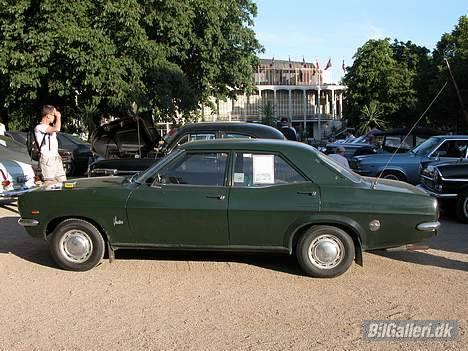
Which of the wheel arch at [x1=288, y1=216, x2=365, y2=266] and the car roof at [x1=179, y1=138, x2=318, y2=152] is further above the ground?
the car roof at [x1=179, y1=138, x2=318, y2=152]

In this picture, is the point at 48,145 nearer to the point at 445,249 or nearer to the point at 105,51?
the point at 445,249

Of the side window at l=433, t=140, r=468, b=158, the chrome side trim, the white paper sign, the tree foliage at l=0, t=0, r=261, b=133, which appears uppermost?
the tree foliage at l=0, t=0, r=261, b=133

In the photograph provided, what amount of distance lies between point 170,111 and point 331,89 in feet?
234

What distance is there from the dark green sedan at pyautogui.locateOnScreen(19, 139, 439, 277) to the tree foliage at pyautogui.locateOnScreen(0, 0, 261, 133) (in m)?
13.1

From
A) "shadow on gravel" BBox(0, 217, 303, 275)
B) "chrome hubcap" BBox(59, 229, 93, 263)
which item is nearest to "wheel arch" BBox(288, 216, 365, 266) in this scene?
"shadow on gravel" BBox(0, 217, 303, 275)

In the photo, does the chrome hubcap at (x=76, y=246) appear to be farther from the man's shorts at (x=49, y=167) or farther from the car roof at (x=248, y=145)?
the man's shorts at (x=49, y=167)

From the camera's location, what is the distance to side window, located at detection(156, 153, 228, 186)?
6.03 m

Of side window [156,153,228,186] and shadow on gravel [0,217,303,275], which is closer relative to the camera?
side window [156,153,228,186]

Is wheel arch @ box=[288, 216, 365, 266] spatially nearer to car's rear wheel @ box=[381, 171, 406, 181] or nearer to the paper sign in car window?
the paper sign in car window

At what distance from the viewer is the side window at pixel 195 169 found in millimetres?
6031

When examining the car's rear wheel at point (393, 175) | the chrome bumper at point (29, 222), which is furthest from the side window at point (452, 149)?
the chrome bumper at point (29, 222)

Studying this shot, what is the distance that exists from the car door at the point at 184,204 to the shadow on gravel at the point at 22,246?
4.56 ft

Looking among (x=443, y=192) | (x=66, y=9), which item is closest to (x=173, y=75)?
(x=66, y=9)

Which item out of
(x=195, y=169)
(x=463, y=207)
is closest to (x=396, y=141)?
(x=463, y=207)
